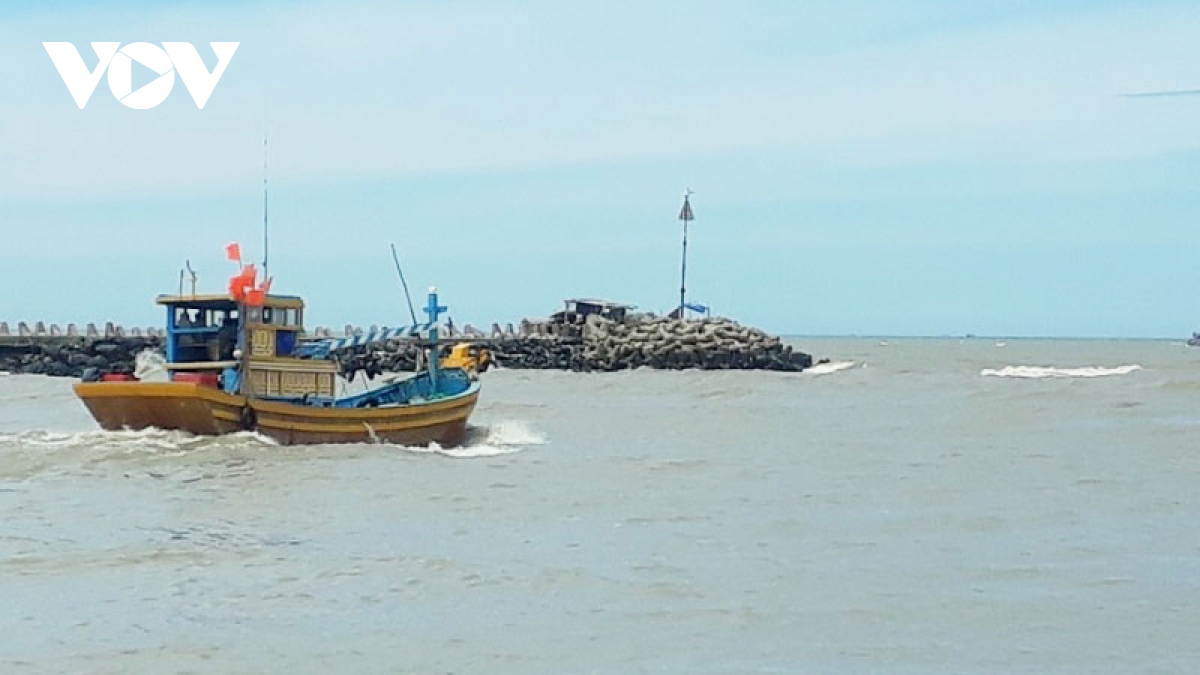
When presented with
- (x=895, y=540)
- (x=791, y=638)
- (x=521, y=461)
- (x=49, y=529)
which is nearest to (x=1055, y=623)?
(x=791, y=638)

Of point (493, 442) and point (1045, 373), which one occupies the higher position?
point (1045, 373)

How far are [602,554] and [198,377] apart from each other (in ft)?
38.0

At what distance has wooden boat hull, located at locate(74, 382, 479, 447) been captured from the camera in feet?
79.9

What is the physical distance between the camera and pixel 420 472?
77.0 ft

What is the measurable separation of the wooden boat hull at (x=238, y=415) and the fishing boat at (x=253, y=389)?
0.05 ft

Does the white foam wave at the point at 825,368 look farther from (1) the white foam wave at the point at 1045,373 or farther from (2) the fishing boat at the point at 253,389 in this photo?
(2) the fishing boat at the point at 253,389

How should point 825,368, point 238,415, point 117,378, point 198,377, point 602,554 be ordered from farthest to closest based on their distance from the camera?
1. point 825,368
2. point 198,377
3. point 117,378
4. point 238,415
5. point 602,554

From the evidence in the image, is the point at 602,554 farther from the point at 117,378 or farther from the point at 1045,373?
the point at 1045,373

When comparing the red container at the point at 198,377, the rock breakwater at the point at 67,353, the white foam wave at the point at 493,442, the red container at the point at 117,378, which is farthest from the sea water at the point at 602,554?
the rock breakwater at the point at 67,353

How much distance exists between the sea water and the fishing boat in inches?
15.3

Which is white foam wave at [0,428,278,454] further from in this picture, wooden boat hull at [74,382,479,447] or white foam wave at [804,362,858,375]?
→ white foam wave at [804,362,858,375]

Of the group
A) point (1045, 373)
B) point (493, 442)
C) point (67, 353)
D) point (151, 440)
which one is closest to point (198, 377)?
point (151, 440)

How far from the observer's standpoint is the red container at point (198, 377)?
85.3 ft

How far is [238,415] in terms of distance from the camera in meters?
24.8
